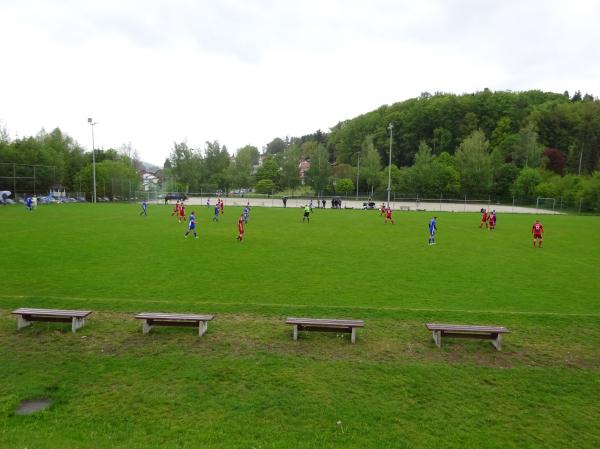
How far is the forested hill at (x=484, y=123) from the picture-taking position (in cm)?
9525

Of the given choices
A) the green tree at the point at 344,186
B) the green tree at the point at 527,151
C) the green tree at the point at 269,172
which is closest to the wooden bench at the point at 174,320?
the green tree at the point at 344,186

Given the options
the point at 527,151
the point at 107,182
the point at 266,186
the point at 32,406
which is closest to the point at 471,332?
the point at 32,406

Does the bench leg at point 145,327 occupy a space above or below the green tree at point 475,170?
below

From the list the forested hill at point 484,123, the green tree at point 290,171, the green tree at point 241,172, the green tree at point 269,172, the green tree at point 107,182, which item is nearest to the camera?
the green tree at point 107,182

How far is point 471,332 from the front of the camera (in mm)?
8312

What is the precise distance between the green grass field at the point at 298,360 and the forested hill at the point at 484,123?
91.2m

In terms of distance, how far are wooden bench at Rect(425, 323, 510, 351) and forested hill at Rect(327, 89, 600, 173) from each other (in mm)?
95489

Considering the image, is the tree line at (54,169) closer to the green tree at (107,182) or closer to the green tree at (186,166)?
the green tree at (107,182)

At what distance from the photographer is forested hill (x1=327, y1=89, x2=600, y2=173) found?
9525cm

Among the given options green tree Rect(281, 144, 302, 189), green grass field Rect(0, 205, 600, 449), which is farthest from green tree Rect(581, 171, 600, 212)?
green tree Rect(281, 144, 302, 189)

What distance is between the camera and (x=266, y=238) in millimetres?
24266

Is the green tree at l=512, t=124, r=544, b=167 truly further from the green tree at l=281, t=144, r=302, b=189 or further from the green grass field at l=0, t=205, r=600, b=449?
the green grass field at l=0, t=205, r=600, b=449

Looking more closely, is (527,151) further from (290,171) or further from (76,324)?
(76,324)

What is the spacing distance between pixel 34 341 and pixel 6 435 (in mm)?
3584
